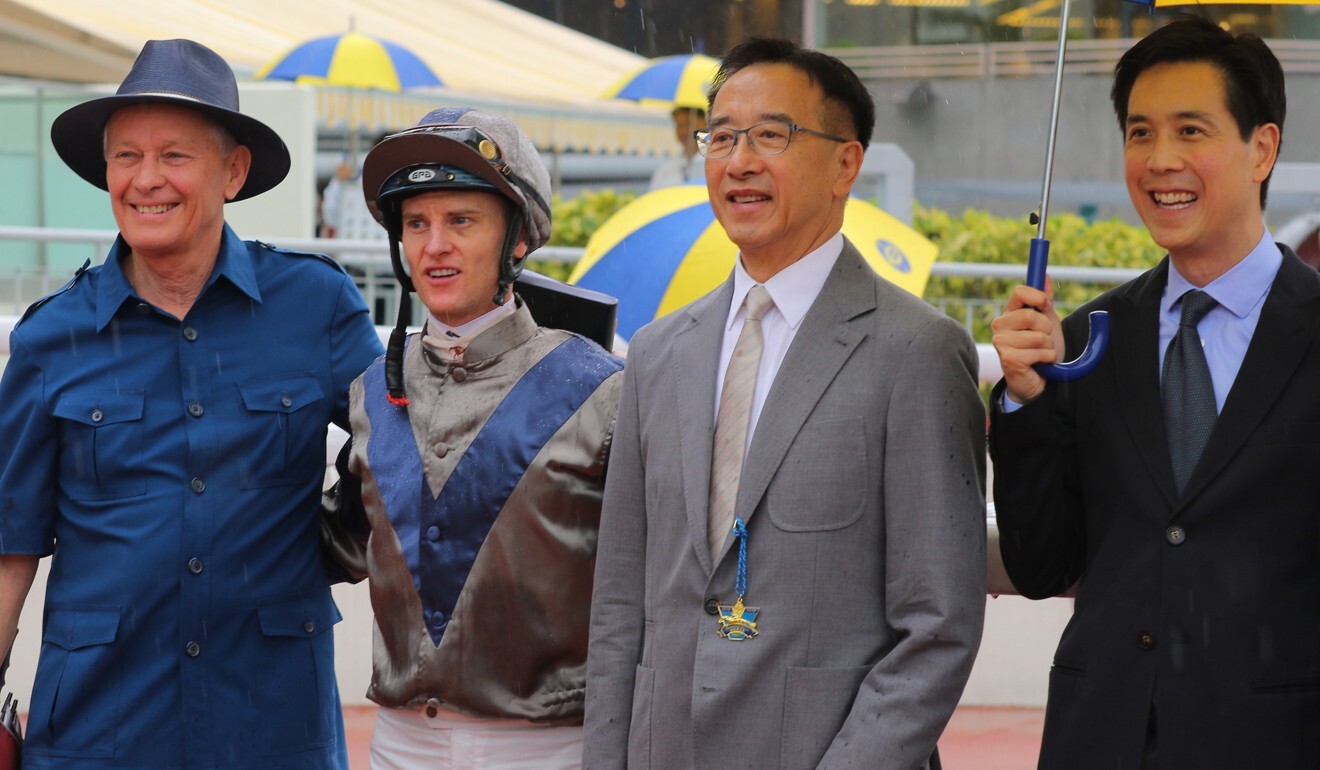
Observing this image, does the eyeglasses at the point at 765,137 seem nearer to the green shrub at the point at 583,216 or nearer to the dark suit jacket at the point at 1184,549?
the dark suit jacket at the point at 1184,549

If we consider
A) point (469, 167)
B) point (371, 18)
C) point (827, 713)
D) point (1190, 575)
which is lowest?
point (827, 713)

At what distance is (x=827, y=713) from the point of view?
2617 millimetres

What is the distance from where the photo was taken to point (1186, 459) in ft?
8.91

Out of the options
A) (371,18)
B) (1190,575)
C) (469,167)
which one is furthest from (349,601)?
(371,18)

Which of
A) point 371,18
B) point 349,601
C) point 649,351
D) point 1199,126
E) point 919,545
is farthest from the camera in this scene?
point 371,18

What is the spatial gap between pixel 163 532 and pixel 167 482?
0.35 ft

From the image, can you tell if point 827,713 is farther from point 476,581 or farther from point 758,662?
point 476,581

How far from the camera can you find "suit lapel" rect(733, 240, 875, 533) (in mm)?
2703

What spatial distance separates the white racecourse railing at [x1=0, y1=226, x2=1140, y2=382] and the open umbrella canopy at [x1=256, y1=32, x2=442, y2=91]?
307cm

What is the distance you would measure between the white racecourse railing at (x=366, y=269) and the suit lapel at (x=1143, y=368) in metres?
3.86

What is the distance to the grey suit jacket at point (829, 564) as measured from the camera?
259cm

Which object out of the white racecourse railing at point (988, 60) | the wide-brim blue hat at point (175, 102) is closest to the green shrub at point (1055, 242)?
the white racecourse railing at point (988, 60)

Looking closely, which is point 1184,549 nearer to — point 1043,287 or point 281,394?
point 1043,287

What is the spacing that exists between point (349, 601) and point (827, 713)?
339 cm
